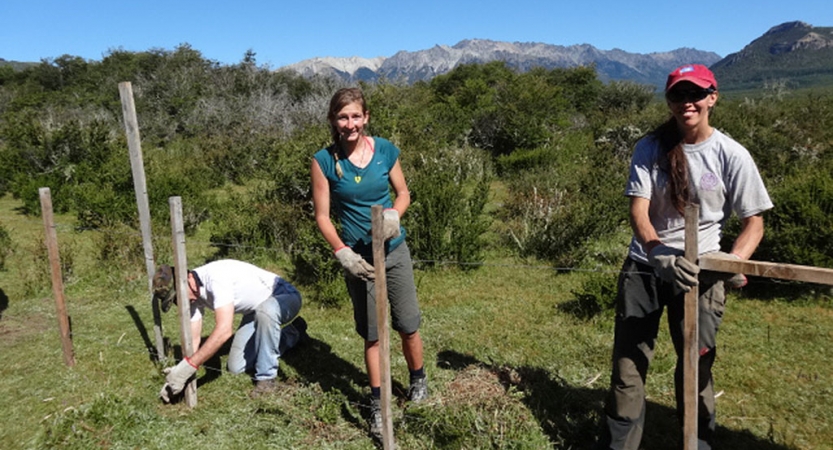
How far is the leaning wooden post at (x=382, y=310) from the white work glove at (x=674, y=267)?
1174 millimetres

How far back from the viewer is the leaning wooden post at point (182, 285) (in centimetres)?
324

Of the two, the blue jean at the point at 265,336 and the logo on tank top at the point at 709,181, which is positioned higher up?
the logo on tank top at the point at 709,181

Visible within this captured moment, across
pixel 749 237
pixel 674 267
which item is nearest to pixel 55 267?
pixel 674 267

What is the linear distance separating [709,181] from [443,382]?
2168 mm

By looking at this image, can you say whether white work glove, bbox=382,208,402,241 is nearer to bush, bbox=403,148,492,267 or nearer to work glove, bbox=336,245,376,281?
work glove, bbox=336,245,376,281

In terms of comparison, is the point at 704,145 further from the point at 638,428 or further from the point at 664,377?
the point at 664,377

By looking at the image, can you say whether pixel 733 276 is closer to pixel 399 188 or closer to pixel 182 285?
pixel 399 188

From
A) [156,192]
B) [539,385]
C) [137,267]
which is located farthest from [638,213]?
[156,192]

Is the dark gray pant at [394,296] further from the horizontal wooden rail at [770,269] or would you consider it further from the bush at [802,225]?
the bush at [802,225]

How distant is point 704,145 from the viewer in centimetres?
224

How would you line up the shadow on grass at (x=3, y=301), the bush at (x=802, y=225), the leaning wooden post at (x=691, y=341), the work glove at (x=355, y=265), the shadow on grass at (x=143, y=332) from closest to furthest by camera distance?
the leaning wooden post at (x=691, y=341), the work glove at (x=355, y=265), the shadow on grass at (x=143, y=332), the bush at (x=802, y=225), the shadow on grass at (x=3, y=301)

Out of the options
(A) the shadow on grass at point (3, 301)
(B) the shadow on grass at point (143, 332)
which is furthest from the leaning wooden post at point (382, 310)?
(A) the shadow on grass at point (3, 301)

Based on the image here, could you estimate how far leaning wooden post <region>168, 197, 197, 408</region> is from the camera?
10.6ft

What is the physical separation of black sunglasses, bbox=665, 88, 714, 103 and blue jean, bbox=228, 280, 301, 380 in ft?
9.33
